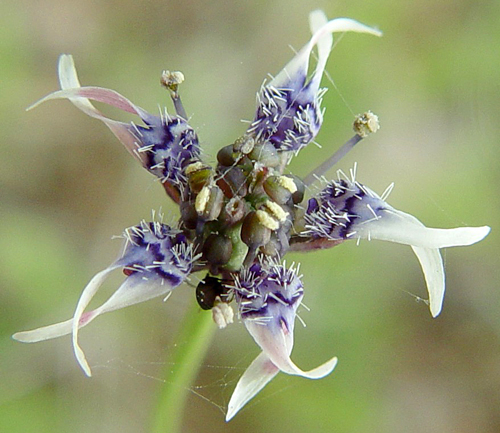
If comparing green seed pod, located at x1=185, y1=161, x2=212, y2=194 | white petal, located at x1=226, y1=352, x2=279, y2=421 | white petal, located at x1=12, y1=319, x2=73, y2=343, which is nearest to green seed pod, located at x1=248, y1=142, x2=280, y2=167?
green seed pod, located at x1=185, y1=161, x2=212, y2=194

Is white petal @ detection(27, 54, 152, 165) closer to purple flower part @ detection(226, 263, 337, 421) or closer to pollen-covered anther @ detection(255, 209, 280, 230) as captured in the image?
pollen-covered anther @ detection(255, 209, 280, 230)

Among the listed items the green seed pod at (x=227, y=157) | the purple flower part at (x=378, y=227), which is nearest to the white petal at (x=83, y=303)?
the green seed pod at (x=227, y=157)

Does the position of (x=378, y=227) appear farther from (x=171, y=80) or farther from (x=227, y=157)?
(x=171, y=80)

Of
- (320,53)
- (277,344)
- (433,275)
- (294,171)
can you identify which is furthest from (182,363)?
(294,171)

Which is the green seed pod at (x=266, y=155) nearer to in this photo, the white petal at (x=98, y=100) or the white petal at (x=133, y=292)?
the white petal at (x=98, y=100)

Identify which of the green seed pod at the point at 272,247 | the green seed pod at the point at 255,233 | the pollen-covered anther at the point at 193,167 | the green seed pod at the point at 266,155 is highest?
the green seed pod at the point at 266,155

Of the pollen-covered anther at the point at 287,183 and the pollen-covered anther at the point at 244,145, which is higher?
the pollen-covered anther at the point at 244,145
